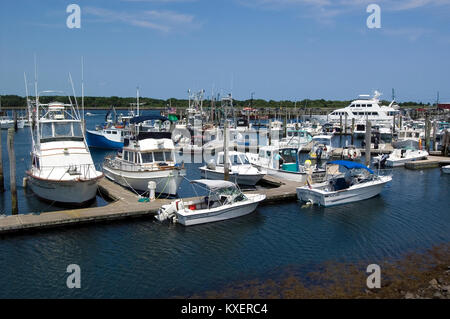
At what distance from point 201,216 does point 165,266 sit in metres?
4.42

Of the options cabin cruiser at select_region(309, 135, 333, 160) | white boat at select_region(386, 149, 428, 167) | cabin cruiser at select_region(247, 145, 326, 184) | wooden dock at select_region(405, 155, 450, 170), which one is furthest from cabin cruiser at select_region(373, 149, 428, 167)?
cabin cruiser at select_region(247, 145, 326, 184)

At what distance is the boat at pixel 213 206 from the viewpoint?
19.8 m

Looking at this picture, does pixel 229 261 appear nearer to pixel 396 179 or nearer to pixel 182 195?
pixel 182 195

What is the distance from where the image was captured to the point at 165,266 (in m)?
15.8

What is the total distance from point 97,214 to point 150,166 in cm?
587

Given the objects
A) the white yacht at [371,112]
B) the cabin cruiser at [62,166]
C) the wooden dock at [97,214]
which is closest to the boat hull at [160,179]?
the wooden dock at [97,214]

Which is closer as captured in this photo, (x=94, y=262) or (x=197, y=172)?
(x=94, y=262)

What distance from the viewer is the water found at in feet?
47.6

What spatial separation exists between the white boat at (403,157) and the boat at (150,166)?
69.8 ft

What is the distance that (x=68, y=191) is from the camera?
22.5 metres

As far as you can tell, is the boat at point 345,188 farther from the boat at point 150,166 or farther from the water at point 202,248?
the boat at point 150,166

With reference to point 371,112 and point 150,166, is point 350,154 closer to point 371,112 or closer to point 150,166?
point 150,166
